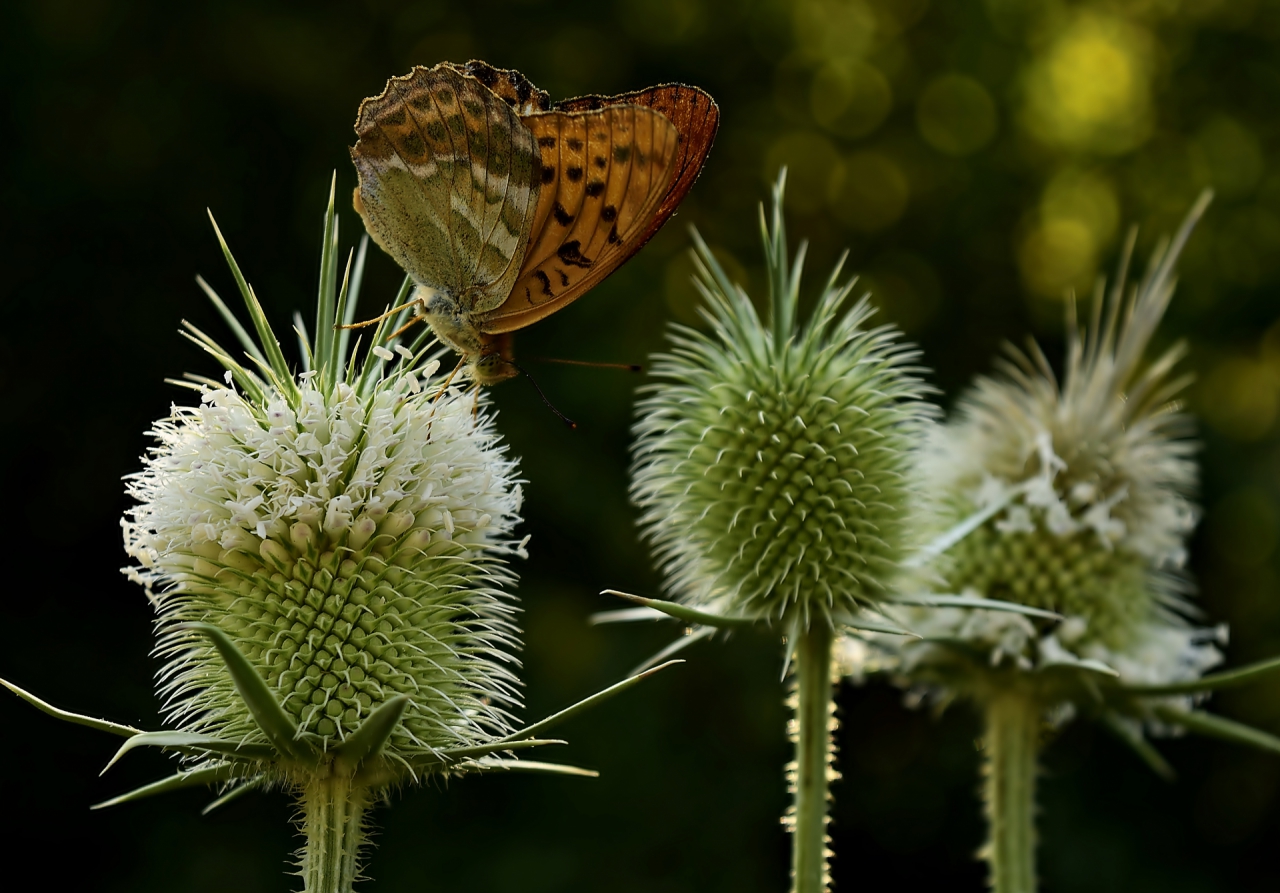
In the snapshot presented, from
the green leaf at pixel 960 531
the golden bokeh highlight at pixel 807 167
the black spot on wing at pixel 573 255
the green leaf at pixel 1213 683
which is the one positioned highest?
the golden bokeh highlight at pixel 807 167

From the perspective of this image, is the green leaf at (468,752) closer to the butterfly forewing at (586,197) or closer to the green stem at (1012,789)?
the butterfly forewing at (586,197)

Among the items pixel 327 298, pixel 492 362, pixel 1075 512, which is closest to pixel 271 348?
pixel 327 298

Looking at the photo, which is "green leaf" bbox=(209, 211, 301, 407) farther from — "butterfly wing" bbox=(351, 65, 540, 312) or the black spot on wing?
the black spot on wing

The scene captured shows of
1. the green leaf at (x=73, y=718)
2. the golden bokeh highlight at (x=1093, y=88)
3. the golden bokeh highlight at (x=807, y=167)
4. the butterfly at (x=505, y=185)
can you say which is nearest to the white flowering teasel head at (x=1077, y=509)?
the butterfly at (x=505, y=185)

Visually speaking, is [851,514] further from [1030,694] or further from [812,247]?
[812,247]

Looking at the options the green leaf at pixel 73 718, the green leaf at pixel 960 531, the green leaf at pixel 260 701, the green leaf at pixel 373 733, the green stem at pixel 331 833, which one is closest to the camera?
the green leaf at pixel 260 701

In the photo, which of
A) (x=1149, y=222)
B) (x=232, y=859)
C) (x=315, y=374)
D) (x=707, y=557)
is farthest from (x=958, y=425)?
(x=1149, y=222)

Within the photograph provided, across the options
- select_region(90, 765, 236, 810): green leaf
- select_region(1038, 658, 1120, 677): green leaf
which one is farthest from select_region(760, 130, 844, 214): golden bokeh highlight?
select_region(90, 765, 236, 810): green leaf
